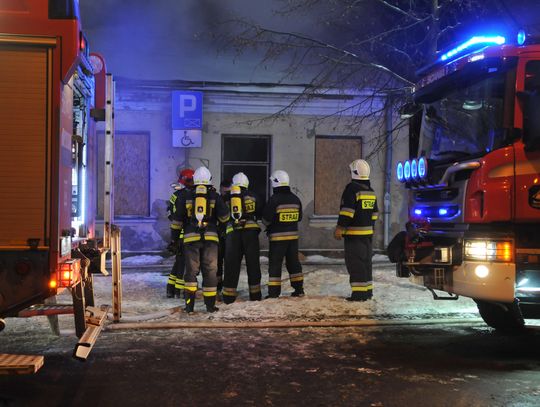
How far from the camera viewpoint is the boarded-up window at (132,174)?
1260 cm

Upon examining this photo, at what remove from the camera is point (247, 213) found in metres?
7.98

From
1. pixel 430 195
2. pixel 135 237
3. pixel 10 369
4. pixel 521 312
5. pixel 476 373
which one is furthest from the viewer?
pixel 135 237

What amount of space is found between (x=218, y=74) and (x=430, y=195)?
816 centimetres

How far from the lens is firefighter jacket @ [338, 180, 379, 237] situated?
770cm

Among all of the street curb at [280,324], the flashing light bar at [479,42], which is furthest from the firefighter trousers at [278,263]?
the flashing light bar at [479,42]

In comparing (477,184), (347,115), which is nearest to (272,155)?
(347,115)

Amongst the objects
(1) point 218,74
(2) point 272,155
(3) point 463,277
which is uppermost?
(1) point 218,74

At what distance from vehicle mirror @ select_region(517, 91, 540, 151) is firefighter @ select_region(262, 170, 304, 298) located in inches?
143

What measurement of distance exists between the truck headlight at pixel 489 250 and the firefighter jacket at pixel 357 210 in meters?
2.65

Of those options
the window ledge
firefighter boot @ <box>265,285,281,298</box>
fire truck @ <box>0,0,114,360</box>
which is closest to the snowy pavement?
firefighter boot @ <box>265,285,281,298</box>

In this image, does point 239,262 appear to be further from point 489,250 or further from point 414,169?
point 489,250

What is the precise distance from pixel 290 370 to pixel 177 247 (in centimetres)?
315

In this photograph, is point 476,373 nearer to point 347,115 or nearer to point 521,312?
point 521,312

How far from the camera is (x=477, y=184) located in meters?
5.14
